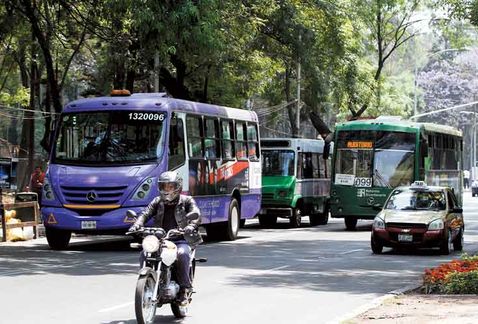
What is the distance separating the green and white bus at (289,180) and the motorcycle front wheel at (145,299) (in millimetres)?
21008

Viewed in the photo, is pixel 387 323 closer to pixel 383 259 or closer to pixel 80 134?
pixel 383 259

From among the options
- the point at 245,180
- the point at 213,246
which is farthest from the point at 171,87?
the point at 213,246

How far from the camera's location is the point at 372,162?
2980 cm

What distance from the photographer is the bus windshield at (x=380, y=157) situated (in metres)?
29.6

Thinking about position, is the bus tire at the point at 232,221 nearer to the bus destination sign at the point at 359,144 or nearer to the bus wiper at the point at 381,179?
the bus wiper at the point at 381,179

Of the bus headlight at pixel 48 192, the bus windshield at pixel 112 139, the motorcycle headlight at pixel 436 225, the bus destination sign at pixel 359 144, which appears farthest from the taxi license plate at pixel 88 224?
the bus destination sign at pixel 359 144

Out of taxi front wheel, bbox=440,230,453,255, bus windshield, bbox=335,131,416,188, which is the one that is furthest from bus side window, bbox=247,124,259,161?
taxi front wheel, bbox=440,230,453,255

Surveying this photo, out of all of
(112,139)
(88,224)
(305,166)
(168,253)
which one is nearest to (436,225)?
(112,139)

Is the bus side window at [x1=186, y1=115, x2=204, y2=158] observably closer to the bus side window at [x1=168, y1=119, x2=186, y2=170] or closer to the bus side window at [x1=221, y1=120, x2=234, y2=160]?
the bus side window at [x1=168, y1=119, x2=186, y2=170]

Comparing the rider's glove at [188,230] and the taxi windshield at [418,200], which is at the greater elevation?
the taxi windshield at [418,200]

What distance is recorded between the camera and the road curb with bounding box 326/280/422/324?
34.6 feet

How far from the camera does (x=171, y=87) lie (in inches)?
1293

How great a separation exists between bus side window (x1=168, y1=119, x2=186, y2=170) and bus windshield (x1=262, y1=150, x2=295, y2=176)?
10.2 m

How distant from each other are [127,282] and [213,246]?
8013 mm
